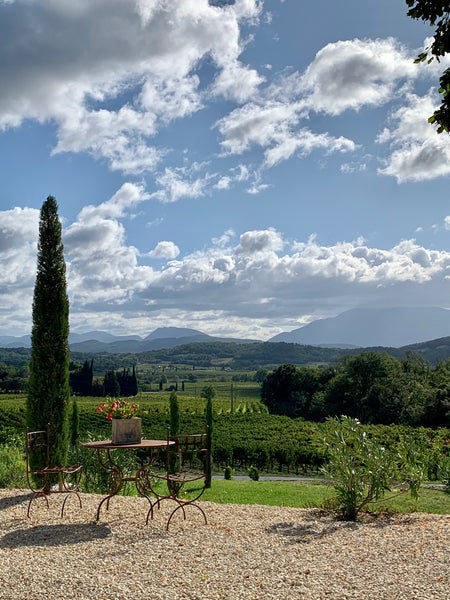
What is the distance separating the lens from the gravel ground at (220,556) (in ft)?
13.4

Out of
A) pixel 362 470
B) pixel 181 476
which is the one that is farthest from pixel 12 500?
pixel 362 470

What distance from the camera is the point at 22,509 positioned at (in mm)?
7211

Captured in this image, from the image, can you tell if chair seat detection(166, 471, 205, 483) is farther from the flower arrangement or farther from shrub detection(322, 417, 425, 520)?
shrub detection(322, 417, 425, 520)

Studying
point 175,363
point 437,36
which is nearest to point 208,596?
point 437,36

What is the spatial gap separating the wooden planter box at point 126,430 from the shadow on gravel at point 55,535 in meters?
1.11

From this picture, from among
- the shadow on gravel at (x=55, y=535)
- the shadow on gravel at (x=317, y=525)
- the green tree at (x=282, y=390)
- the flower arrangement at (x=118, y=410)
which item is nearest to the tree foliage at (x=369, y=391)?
the green tree at (x=282, y=390)

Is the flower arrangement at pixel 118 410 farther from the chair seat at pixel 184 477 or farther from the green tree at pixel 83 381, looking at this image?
the green tree at pixel 83 381

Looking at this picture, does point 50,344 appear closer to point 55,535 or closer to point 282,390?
point 55,535

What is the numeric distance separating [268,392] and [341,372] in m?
10.3

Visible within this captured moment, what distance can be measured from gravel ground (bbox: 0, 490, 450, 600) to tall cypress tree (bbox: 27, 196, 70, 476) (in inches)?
79.8

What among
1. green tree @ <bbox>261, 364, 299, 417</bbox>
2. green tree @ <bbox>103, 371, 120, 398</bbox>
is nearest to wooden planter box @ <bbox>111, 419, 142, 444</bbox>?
green tree @ <bbox>261, 364, 299, 417</bbox>

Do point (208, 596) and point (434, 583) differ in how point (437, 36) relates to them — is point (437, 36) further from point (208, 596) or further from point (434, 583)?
point (208, 596)

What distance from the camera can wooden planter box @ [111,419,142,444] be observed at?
22.1 feet

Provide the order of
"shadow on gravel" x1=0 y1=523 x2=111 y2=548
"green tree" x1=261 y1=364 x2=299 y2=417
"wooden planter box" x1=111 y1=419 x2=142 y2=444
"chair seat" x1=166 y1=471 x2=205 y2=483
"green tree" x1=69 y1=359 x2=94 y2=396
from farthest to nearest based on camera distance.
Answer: "green tree" x1=69 y1=359 x2=94 y2=396 → "green tree" x1=261 y1=364 x2=299 y2=417 → "wooden planter box" x1=111 y1=419 x2=142 y2=444 → "chair seat" x1=166 y1=471 x2=205 y2=483 → "shadow on gravel" x1=0 y1=523 x2=111 y2=548
